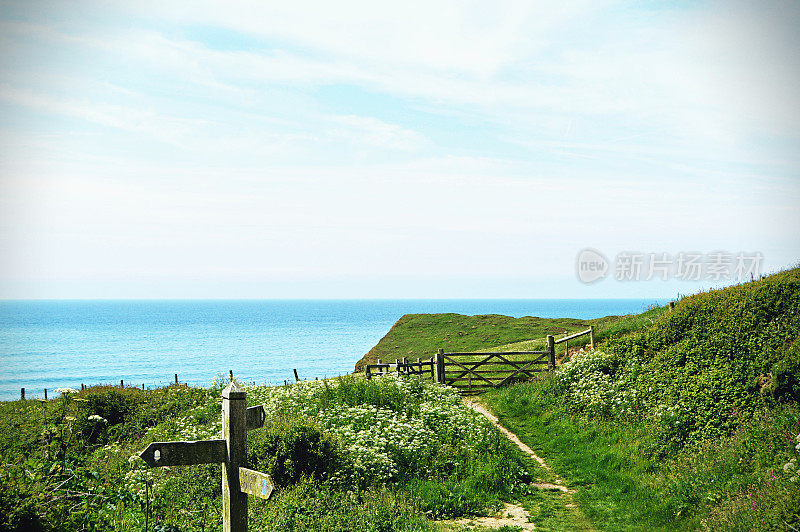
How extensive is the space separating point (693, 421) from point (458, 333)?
27893mm

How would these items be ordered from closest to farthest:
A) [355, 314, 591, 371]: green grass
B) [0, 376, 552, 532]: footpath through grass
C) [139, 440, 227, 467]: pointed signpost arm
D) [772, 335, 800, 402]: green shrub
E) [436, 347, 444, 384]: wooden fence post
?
[139, 440, 227, 467]: pointed signpost arm, [0, 376, 552, 532]: footpath through grass, [772, 335, 800, 402]: green shrub, [436, 347, 444, 384]: wooden fence post, [355, 314, 591, 371]: green grass

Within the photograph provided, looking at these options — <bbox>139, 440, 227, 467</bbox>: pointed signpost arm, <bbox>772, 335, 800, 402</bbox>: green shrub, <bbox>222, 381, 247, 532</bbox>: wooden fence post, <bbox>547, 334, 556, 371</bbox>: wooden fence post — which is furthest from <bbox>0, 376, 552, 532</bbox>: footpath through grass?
<bbox>547, 334, 556, 371</bbox>: wooden fence post

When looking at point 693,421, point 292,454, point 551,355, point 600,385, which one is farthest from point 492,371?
point 292,454

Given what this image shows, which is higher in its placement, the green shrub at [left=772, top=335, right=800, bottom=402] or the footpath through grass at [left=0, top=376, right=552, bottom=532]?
the green shrub at [left=772, top=335, right=800, bottom=402]

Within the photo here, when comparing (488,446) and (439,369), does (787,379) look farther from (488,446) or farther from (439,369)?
(439,369)

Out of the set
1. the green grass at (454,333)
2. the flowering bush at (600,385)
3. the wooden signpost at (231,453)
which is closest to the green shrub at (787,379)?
the flowering bush at (600,385)

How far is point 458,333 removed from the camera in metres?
40.9

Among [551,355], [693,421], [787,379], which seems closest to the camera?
[787,379]

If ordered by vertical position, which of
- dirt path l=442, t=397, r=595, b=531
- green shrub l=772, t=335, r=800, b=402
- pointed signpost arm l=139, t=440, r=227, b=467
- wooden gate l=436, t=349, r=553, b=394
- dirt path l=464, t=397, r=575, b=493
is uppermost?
pointed signpost arm l=139, t=440, r=227, b=467

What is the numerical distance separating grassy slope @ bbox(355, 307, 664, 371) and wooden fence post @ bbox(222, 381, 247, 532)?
28.6 metres

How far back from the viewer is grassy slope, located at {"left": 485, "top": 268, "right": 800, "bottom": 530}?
31.5 ft

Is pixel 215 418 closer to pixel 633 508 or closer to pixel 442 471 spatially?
pixel 442 471

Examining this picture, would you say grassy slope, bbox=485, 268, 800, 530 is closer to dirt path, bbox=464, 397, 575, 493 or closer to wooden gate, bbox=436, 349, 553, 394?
dirt path, bbox=464, 397, 575, 493

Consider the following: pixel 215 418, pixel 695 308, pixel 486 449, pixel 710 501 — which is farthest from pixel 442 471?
pixel 695 308
